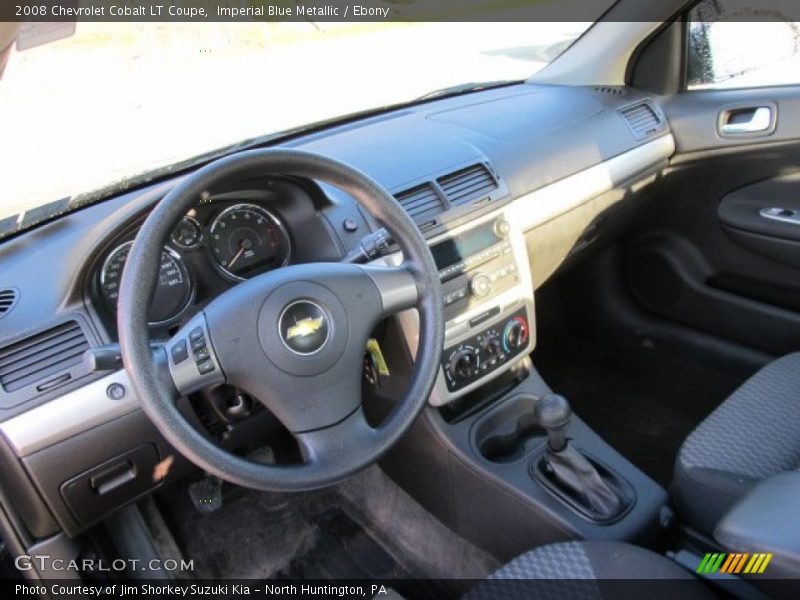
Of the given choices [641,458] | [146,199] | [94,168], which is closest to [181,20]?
[94,168]

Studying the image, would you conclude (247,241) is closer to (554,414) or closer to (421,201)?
(421,201)

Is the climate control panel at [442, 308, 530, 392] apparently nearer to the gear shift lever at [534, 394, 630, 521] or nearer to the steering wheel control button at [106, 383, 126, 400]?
the gear shift lever at [534, 394, 630, 521]

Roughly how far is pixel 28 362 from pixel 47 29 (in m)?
0.69

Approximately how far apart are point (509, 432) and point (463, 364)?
0.91 feet

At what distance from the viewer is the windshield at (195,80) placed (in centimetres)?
170

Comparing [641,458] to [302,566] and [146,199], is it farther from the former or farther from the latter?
[146,199]

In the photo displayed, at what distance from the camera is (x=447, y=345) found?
71.9 inches

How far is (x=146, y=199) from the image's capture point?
1501 mm

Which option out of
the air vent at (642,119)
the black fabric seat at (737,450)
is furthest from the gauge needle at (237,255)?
the air vent at (642,119)

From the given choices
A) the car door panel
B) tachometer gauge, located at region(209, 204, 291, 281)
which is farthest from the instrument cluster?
the car door panel

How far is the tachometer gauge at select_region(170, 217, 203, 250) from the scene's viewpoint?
154 centimetres

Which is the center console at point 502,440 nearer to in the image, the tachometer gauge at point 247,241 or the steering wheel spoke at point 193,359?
the tachometer gauge at point 247,241

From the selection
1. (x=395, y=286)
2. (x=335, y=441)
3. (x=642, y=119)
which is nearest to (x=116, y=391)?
(x=335, y=441)

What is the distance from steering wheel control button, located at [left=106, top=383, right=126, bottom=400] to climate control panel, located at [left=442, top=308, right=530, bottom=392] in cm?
74
